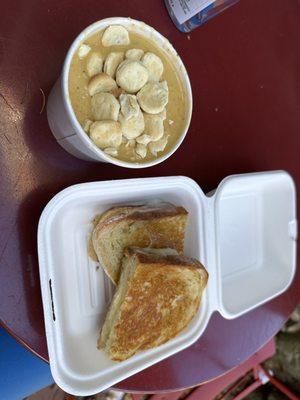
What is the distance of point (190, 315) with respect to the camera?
944 millimetres

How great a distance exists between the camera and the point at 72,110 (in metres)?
0.64

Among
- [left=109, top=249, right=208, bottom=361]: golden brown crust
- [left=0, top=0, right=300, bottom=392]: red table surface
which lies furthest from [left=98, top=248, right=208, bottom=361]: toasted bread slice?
[left=0, top=0, right=300, bottom=392]: red table surface

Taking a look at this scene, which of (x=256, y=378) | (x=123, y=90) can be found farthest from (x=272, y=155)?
(x=256, y=378)

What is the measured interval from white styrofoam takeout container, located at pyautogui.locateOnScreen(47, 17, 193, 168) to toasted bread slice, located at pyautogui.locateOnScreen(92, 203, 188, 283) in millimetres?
149

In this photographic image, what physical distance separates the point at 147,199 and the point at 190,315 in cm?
30

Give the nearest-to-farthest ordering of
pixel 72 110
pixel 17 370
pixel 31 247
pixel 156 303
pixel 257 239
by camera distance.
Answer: pixel 72 110, pixel 31 247, pixel 156 303, pixel 17 370, pixel 257 239

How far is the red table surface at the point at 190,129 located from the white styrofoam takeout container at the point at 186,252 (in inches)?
1.9

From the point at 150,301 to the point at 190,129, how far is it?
0.42m

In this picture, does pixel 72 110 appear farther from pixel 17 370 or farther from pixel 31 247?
pixel 17 370

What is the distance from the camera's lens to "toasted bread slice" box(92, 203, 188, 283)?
853 mm

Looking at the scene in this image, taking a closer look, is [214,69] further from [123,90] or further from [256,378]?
[256,378]

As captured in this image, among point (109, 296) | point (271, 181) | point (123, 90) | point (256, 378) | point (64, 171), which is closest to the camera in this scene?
point (123, 90)

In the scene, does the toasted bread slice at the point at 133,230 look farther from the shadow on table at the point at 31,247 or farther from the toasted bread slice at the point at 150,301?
the shadow on table at the point at 31,247

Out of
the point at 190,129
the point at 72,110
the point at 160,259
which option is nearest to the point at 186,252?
the point at 160,259
